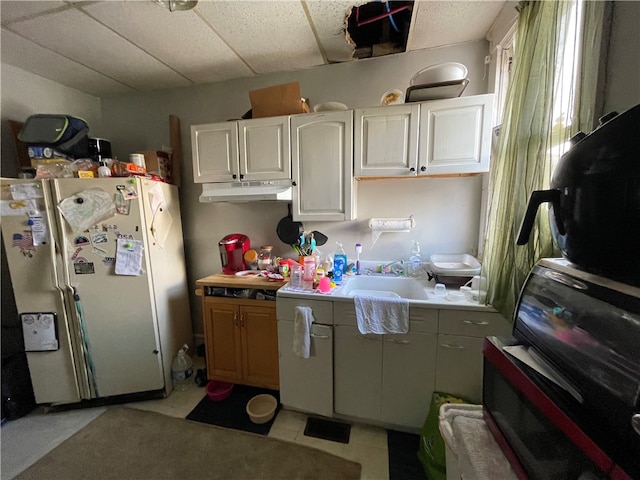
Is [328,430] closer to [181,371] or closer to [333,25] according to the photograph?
[181,371]

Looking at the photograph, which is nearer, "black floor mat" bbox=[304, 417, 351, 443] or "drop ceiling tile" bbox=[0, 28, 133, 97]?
"black floor mat" bbox=[304, 417, 351, 443]

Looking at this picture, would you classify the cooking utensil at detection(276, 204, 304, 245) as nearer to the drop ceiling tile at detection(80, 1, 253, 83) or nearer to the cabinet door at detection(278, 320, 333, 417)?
the cabinet door at detection(278, 320, 333, 417)

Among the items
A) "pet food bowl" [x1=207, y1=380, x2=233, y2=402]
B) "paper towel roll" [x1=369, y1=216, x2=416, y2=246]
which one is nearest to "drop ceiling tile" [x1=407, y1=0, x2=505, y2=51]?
"paper towel roll" [x1=369, y1=216, x2=416, y2=246]

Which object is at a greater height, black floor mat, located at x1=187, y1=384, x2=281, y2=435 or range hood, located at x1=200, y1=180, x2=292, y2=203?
range hood, located at x1=200, y1=180, x2=292, y2=203

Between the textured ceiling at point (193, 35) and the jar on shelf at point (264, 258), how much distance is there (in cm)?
146

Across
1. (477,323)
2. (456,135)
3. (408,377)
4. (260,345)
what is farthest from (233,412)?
(456,135)

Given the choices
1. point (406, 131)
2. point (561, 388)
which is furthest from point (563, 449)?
point (406, 131)

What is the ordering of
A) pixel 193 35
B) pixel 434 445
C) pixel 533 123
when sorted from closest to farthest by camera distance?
pixel 533 123 < pixel 434 445 < pixel 193 35

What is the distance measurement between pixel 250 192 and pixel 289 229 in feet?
1.59

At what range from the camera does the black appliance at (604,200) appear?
445mm

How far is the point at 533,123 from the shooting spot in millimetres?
1023

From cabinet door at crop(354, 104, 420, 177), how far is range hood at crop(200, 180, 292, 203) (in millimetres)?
536

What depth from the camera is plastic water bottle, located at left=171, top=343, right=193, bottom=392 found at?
202cm

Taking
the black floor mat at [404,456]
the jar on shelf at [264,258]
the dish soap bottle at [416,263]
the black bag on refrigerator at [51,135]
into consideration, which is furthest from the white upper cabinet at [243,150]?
the black floor mat at [404,456]
